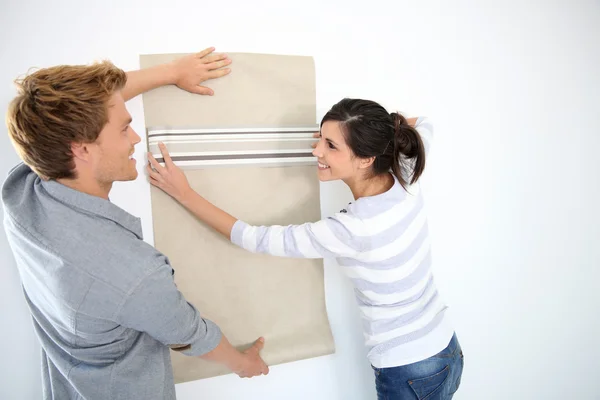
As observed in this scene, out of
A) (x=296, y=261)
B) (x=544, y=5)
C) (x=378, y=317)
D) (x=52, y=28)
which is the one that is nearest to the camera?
(x=52, y=28)

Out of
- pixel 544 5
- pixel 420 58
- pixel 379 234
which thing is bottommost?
pixel 379 234

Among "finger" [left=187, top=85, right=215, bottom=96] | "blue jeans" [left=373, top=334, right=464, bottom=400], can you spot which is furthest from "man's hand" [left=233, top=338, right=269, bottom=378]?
"finger" [left=187, top=85, right=215, bottom=96]

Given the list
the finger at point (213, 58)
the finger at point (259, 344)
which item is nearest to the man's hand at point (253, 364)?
the finger at point (259, 344)

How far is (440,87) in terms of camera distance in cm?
163

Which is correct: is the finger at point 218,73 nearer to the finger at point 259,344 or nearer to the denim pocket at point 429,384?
the finger at point 259,344

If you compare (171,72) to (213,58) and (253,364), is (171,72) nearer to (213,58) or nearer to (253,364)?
(213,58)

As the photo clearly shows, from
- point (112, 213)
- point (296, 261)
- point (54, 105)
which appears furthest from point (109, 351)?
point (296, 261)

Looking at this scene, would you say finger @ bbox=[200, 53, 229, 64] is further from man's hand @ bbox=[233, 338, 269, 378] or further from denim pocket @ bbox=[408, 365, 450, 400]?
denim pocket @ bbox=[408, 365, 450, 400]

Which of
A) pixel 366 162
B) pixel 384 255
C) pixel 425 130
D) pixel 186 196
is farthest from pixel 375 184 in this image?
pixel 186 196

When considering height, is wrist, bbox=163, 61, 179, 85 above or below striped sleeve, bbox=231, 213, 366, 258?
above

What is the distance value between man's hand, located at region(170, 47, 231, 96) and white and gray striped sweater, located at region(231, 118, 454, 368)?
19.2 inches

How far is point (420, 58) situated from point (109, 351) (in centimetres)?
155

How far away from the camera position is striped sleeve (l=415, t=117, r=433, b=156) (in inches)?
54.6

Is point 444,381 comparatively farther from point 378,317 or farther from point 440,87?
point 440,87
